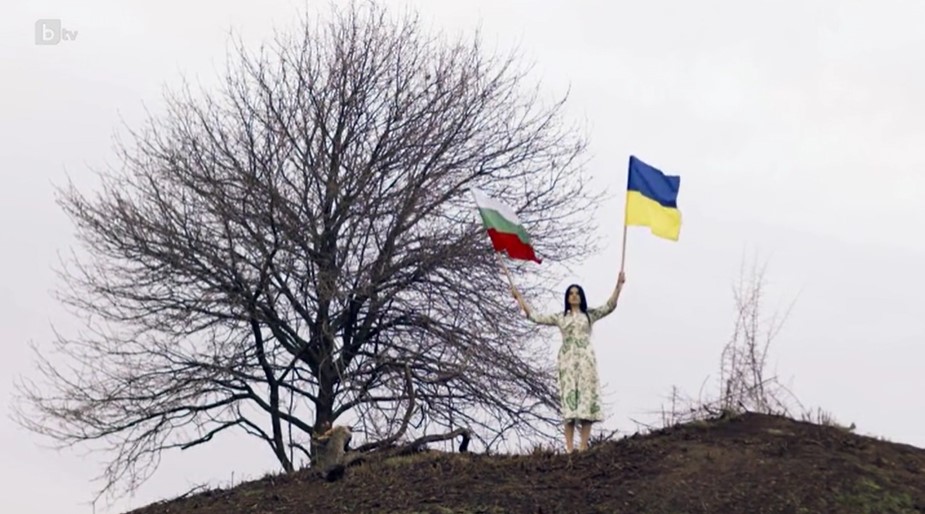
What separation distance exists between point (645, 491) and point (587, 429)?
1.96 meters

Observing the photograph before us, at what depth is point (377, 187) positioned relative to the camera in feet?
66.1

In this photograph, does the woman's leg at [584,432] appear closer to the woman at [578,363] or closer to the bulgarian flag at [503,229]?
the woman at [578,363]

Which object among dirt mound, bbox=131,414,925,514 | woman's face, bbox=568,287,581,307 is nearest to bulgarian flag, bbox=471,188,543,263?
woman's face, bbox=568,287,581,307

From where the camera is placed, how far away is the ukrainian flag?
42.2 feet

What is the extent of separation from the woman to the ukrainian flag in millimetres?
902

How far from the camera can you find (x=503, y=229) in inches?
539

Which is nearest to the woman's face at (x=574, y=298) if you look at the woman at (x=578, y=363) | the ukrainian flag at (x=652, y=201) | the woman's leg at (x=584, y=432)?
the woman at (x=578, y=363)

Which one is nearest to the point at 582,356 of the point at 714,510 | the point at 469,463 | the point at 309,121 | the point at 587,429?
the point at 587,429

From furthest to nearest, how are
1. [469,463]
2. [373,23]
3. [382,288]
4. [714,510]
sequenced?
[373,23], [382,288], [469,463], [714,510]

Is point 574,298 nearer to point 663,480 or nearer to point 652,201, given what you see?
A: point 652,201

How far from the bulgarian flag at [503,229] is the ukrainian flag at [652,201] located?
1322mm

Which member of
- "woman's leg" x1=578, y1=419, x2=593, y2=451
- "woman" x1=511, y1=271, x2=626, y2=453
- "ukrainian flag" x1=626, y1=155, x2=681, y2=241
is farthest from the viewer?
"ukrainian flag" x1=626, y1=155, x2=681, y2=241

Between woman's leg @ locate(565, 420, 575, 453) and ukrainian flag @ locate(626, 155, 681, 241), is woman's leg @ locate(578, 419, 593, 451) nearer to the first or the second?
woman's leg @ locate(565, 420, 575, 453)

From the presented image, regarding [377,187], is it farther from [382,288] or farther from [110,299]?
[110,299]
